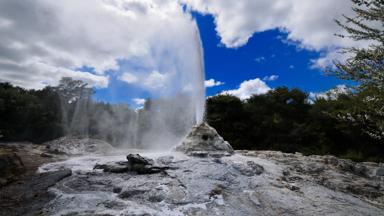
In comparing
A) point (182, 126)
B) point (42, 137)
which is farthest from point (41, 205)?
point (42, 137)

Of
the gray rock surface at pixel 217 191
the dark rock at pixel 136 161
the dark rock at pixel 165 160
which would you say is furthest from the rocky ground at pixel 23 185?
the dark rock at pixel 165 160

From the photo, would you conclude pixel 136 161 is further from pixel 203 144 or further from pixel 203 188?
pixel 203 144

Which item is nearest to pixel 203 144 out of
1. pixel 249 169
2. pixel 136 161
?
pixel 249 169

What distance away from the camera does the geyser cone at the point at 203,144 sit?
10575 millimetres

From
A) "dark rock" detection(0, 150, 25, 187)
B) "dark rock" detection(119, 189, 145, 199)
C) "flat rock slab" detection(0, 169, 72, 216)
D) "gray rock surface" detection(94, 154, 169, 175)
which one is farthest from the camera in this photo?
"gray rock surface" detection(94, 154, 169, 175)

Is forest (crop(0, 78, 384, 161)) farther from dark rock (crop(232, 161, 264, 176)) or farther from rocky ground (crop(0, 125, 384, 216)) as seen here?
dark rock (crop(232, 161, 264, 176))

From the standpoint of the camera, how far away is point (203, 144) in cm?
1094

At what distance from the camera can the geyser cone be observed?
10575mm

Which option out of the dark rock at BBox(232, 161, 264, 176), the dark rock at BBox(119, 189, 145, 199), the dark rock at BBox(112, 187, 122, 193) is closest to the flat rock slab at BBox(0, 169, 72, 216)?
the dark rock at BBox(112, 187, 122, 193)

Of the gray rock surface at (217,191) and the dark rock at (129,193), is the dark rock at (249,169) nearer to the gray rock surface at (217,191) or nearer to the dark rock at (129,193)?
the gray rock surface at (217,191)

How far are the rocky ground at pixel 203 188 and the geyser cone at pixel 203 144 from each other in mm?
92

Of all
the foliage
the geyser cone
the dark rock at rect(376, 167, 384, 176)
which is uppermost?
the foliage

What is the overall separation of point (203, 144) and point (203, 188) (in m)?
3.92

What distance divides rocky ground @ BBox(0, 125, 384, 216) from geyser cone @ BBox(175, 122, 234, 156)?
92 millimetres
